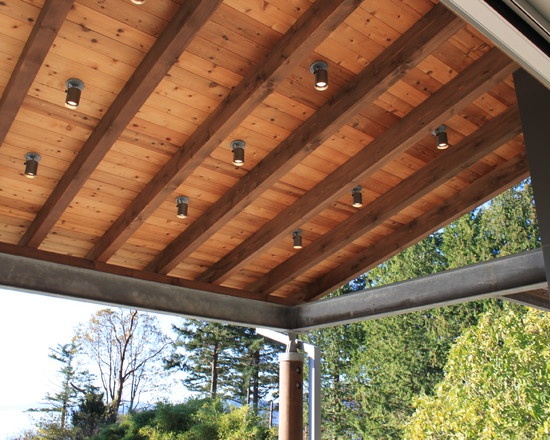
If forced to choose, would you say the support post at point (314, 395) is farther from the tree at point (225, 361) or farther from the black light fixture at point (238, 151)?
the tree at point (225, 361)

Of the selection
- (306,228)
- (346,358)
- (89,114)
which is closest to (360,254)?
(306,228)

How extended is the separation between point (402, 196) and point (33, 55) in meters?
3.10

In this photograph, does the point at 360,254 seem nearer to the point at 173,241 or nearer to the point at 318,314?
the point at 318,314

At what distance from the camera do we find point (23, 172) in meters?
4.15

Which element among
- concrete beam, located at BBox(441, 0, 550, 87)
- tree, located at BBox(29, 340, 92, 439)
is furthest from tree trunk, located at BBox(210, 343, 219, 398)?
concrete beam, located at BBox(441, 0, 550, 87)

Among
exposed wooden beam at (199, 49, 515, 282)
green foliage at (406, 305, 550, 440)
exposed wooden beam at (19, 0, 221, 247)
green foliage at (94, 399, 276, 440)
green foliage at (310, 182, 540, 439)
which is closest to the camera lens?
exposed wooden beam at (19, 0, 221, 247)

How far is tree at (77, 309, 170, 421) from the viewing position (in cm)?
1565

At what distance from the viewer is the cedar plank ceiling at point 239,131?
314cm

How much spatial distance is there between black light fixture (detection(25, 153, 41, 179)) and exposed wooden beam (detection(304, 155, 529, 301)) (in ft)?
10.6

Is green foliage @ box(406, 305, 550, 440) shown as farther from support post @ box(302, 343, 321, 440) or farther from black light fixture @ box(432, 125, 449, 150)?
black light fixture @ box(432, 125, 449, 150)

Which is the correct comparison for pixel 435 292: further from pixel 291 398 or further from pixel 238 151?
pixel 238 151

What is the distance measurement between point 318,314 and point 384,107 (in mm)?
2687

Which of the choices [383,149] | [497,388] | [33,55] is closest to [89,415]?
[497,388]

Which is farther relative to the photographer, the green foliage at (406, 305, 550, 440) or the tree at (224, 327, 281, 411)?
the tree at (224, 327, 281, 411)
